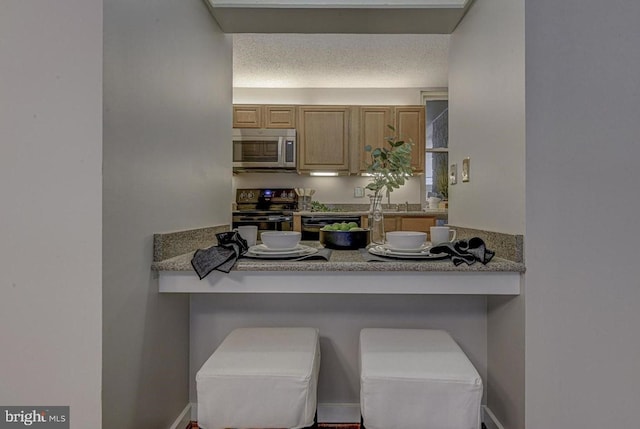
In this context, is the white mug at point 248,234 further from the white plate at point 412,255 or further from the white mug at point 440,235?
the white mug at point 440,235

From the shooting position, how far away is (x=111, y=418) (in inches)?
43.4

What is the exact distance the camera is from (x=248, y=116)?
4391 millimetres

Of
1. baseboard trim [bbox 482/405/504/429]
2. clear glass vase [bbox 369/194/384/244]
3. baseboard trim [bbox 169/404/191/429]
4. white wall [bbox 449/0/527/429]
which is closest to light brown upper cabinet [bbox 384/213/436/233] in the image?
white wall [bbox 449/0/527/429]

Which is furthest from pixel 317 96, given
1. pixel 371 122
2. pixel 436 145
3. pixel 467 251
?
pixel 467 251

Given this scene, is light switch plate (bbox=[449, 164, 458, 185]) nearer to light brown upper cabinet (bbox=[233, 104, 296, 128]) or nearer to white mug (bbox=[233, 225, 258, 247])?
white mug (bbox=[233, 225, 258, 247])

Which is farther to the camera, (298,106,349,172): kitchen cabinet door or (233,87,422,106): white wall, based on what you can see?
(233,87,422,106): white wall

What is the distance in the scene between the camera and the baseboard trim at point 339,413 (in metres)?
1.78

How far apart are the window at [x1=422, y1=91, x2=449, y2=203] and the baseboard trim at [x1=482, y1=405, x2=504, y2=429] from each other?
10.3 ft

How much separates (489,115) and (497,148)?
18cm

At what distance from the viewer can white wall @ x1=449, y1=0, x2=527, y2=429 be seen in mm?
1359
